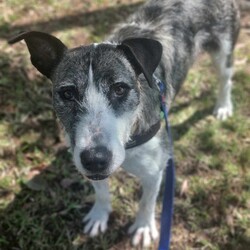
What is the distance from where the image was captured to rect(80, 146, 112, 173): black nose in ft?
9.55

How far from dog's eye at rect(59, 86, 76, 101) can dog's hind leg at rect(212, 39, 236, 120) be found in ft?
8.72

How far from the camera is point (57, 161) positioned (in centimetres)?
532

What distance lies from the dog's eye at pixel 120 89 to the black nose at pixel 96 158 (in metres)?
0.49

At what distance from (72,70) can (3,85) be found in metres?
2.96

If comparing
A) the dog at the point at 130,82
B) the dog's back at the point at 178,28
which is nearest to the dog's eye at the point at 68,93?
the dog at the point at 130,82

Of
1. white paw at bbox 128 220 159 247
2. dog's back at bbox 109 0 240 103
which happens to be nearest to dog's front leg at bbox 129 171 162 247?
white paw at bbox 128 220 159 247

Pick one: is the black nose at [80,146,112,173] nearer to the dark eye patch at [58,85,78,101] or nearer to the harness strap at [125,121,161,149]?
the dark eye patch at [58,85,78,101]

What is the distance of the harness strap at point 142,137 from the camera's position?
365 cm

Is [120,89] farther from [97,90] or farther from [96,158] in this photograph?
[96,158]

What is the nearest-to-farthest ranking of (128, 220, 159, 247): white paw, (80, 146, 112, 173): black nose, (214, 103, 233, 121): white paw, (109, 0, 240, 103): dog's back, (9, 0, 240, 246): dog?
(80, 146, 112, 173): black nose, (9, 0, 240, 246): dog, (109, 0, 240, 103): dog's back, (128, 220, 159, 247): white paw, (214, 103, 233, 121): white paw

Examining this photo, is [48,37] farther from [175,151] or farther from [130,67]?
[175,151]

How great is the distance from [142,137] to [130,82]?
0.62 metres

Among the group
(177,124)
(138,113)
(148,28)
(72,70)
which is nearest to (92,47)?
(72,70)

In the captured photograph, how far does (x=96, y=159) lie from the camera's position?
292 cm
